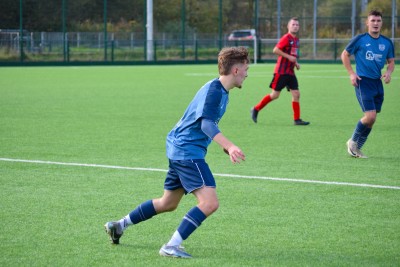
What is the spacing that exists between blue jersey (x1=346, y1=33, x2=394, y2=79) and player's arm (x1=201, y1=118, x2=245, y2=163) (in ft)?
19.2

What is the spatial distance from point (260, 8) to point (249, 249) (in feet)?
152

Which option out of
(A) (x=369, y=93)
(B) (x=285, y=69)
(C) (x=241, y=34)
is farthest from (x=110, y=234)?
(C) (x=241, y=34)

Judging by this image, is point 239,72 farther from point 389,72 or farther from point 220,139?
point 389,72

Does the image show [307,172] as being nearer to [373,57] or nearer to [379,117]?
[373,57]

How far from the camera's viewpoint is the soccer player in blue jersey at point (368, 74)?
10.5m

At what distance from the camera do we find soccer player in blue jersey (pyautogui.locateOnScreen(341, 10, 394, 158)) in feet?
34.5

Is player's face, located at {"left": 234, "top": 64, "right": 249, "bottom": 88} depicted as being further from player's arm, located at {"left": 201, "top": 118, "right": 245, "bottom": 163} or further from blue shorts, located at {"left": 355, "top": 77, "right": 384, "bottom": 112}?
blue shorts, located at {"left": 355, "top": 77, "right": 384, "bottom": 112}

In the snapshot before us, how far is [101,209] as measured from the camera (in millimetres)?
7070

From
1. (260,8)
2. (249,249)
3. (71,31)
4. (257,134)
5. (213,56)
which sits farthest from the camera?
(260,8)

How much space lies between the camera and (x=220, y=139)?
521 cm

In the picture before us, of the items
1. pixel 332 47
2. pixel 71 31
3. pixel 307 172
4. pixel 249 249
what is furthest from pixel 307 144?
pixel 332 47

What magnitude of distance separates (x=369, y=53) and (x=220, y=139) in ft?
20.0

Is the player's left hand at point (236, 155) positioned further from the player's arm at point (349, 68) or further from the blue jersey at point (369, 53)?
the blue jersey at point (369, 53)

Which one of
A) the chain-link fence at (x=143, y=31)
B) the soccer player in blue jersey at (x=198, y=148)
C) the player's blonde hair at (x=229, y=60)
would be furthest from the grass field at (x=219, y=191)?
the chain-link fence at (x=143, y=31)
